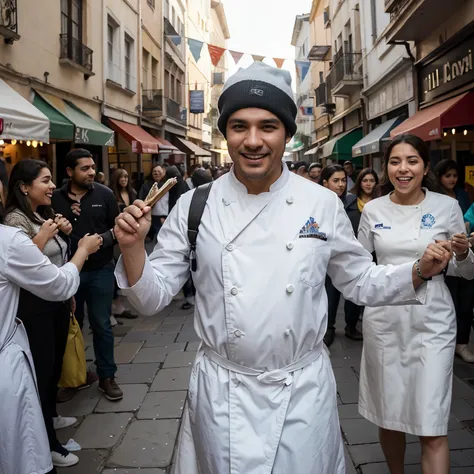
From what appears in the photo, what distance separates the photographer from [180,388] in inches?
199

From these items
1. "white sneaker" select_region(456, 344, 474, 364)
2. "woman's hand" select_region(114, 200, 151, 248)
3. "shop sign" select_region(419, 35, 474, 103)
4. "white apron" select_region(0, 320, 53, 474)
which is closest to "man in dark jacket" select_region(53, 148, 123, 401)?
"white apron" select_region(0, 320, 53, 474)

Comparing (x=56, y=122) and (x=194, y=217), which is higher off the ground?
(x=56, y=122)

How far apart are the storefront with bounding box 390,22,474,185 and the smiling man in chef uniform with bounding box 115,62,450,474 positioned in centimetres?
787

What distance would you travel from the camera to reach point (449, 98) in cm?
1090

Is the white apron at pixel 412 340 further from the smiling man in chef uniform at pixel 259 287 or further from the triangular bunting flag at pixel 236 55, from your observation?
the triangular bunting flag at pixel 236 55

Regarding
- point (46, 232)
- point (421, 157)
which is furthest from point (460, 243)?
point (46, 232)

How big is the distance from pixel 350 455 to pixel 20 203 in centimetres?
272

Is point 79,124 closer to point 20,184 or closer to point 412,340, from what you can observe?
point 20,184

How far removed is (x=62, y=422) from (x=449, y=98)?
9.52 m

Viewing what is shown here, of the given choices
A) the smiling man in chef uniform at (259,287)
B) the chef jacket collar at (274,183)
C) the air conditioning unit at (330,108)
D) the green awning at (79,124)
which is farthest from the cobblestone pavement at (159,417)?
the air conditioning unit at (330,108)

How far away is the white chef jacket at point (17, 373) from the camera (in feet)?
8.48

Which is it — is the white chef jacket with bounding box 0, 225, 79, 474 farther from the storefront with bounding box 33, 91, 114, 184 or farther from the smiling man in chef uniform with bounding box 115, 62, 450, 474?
the storefront with bounding box 33, 91, 114, 184

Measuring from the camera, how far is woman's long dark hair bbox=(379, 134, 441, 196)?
3358 mm

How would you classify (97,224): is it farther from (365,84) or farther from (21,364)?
(365,84)
